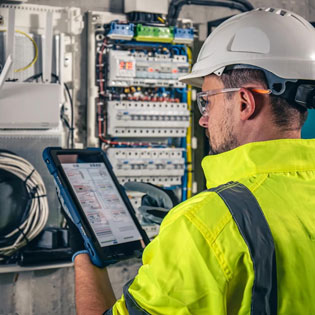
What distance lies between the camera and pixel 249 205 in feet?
3.56

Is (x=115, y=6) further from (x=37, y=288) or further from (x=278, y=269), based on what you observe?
(x=278, y=269)

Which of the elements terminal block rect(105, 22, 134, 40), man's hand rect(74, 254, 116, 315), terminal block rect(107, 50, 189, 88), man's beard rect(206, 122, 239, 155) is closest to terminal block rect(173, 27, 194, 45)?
terminal block rect(107, 50, 189, 88)

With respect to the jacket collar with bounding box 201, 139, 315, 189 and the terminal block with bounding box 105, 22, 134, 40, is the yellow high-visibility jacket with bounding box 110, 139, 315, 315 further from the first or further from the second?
the terminal block with bounding box 105, 22, 134, 40

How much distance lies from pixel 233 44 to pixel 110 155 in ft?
7.08

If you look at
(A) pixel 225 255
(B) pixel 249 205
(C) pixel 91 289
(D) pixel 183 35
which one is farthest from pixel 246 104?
(D) pixel 183 35

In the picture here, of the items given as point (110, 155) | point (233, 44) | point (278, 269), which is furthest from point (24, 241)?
point (278, 269)

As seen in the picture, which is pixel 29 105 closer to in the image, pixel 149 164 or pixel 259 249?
pixel 149 164

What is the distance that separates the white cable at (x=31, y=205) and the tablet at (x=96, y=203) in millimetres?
1056

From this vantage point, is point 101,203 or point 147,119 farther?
point 147,119

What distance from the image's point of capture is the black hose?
3.72 m

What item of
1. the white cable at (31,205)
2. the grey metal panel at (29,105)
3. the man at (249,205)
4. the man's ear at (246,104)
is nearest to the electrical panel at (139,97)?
the grey metal panel at (29,105)

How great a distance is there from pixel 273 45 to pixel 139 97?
2286mm

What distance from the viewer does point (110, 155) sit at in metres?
3.53

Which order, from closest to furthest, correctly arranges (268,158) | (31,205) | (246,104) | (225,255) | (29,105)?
(225,255), (268,158), (246,104), (29,105), (31,205)
